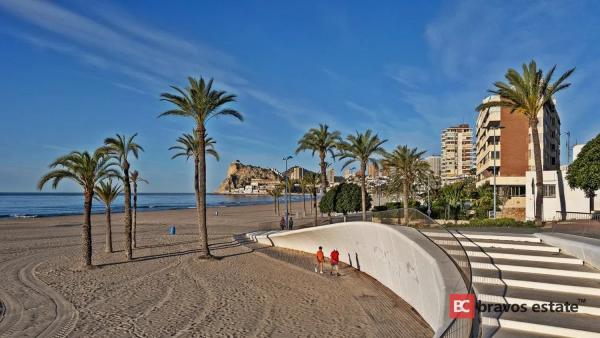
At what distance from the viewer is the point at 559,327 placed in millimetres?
7004

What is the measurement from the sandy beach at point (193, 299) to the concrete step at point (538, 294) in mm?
2731

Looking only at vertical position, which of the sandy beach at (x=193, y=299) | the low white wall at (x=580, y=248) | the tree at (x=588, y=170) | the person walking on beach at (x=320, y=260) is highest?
the tree at (x=588, y=170)

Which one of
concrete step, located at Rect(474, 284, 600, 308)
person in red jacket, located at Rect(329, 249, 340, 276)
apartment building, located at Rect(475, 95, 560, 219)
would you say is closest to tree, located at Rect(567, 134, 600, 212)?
person in red jacket, located at Rect(329, 249, 340, 276)

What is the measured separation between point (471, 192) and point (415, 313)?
50.8 metres

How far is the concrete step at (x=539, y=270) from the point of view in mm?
9633

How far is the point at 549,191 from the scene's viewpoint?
31250mm

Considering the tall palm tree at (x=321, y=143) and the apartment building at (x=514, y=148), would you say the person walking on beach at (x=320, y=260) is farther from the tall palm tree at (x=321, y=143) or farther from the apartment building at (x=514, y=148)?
the apartment building at (x=514, y=148)

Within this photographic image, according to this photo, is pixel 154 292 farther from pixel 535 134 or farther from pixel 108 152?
pixel 535 134

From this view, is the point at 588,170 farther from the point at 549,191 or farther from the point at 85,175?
the point at 85,175

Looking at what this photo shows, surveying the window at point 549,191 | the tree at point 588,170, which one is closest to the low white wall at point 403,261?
the tree at point 588,170

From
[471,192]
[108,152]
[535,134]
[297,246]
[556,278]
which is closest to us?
[556,278]

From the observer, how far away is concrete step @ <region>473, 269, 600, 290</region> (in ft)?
29.9

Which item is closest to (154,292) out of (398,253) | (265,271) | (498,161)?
(265,271)

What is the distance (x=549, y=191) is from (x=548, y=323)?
2803 centimetres
